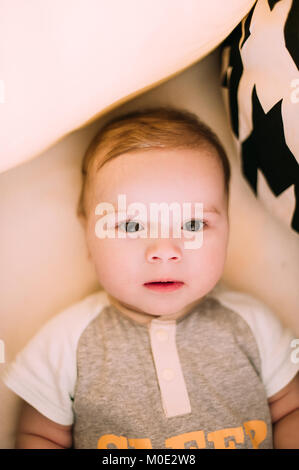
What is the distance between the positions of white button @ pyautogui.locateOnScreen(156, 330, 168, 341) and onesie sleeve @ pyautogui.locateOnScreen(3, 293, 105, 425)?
118 mm

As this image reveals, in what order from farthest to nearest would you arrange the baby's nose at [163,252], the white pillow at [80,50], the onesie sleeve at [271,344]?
the onesie sleeve at [271,344] → the baby's nose at [163,252] → the white pillow at [80,50]

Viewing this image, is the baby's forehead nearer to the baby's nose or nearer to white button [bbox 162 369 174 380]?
the baby's nose

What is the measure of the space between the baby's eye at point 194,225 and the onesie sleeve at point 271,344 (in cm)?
17

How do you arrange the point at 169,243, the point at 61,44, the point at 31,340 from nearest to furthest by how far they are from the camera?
1. the point at 61,44
2. the point at 169,243
3. the point at 31,340

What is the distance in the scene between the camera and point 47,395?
0.62 metres

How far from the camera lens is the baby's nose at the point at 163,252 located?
55 cm

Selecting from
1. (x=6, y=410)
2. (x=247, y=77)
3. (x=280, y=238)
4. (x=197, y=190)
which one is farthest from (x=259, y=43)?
(x=6, y=410)

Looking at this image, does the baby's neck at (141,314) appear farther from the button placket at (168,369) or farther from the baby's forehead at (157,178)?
the baby's forehead at (157,178)

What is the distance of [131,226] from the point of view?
584 mm

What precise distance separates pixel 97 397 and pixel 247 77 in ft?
1.64

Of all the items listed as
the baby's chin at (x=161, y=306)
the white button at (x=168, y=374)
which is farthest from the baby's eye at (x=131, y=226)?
the white button at (x=168, y=374)

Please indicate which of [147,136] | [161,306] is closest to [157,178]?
[147,136]

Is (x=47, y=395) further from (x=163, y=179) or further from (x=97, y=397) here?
(x=163, y=179)

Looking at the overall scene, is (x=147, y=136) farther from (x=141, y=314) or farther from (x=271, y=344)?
(x=271, y=344)
